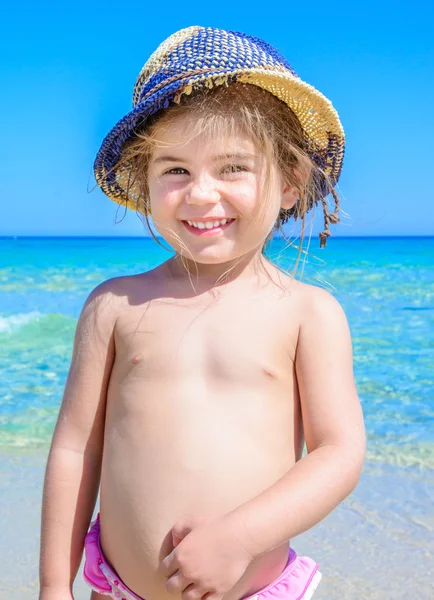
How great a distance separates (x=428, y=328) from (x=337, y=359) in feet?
22.9

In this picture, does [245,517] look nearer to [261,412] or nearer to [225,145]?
[261,412]

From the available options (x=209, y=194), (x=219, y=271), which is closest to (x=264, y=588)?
(x=219, y=271)

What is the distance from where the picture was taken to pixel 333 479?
1479mm

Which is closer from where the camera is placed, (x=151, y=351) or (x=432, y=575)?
(x=151, y=351)

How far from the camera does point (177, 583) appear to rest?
139 cm

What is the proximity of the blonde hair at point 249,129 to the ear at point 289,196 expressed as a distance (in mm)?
11

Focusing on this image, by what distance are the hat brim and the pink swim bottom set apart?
0.93 m

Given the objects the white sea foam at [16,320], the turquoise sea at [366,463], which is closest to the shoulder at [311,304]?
the turquoise sea at [366,463]

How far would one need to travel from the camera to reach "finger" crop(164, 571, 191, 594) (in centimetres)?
139

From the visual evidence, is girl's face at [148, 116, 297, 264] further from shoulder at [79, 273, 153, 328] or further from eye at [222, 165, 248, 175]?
shoulder at [79, 273, 153, 328]

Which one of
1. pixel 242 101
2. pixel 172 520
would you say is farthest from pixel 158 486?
pixel 242 101

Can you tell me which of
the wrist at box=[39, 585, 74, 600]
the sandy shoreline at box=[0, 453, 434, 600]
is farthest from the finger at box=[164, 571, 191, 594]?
the sandy shoreline at box=[0, 453, 434, 600]

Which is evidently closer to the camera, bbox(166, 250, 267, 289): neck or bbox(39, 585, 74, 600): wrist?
bbox(39, 585, 74, 600): wrist

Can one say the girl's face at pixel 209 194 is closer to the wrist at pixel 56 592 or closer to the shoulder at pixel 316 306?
the shoulder at pixel 316 306
